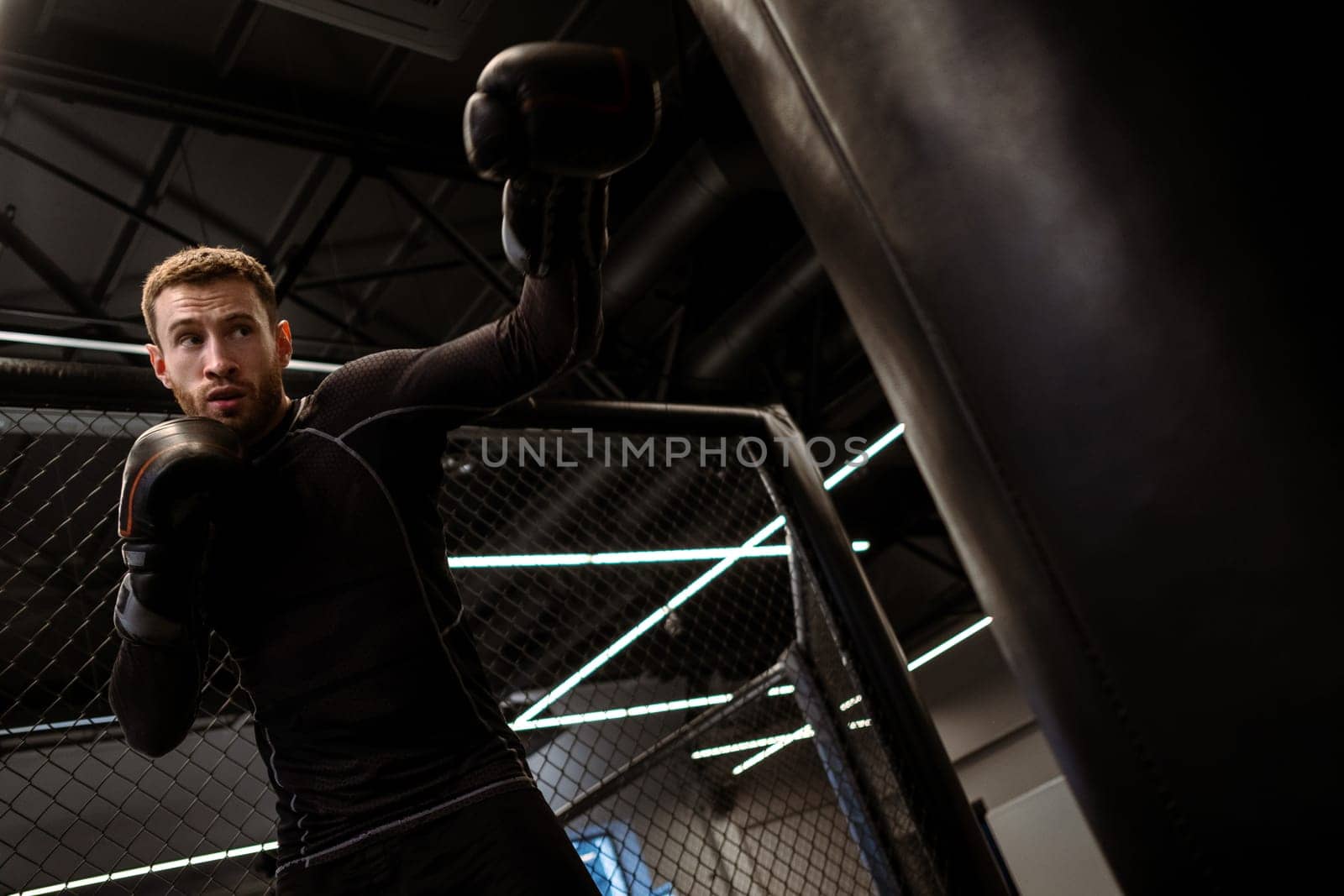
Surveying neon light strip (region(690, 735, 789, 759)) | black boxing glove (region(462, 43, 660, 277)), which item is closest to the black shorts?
black boxing glove (region(462, 43, 660, 277))

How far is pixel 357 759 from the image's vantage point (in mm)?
1269

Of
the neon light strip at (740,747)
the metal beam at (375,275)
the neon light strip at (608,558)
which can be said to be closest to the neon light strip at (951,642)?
the neon light strip at (740,747)

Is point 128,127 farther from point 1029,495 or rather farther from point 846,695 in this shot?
point 1029,495

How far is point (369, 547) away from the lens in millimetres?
1344

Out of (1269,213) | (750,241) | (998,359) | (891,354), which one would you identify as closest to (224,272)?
(891,354)

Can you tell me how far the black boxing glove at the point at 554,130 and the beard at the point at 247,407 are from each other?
0.46m

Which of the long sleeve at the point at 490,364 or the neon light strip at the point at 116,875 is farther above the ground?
the long sleeve at the point at 490,364

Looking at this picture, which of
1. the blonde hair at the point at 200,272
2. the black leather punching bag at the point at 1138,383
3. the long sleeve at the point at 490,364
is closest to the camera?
the black leather punching bag at the point at 1138,383

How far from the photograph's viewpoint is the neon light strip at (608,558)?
17.1 feet

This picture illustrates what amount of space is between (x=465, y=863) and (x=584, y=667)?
5.65 m

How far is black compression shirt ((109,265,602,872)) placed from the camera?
1260mm

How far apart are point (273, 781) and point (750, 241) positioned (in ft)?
17.4

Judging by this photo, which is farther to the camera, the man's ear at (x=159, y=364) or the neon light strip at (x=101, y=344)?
the neon light strip at (x=101, y=344)

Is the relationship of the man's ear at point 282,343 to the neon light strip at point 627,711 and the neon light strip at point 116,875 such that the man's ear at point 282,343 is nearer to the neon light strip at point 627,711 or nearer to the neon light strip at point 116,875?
the neon light strip at point 116,875
